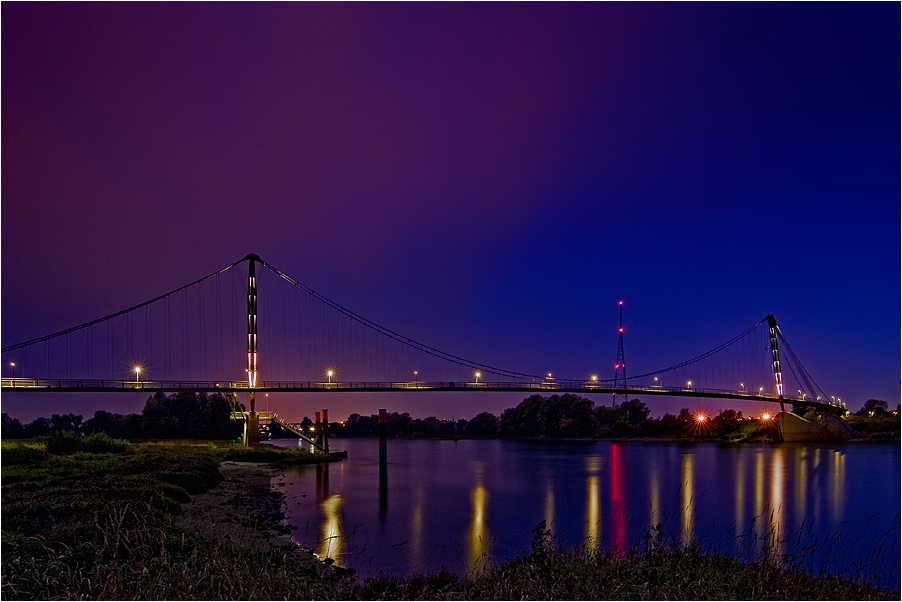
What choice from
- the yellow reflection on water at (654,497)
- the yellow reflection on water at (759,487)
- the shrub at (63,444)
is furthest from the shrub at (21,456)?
the yellow reflection on water at (759,487)

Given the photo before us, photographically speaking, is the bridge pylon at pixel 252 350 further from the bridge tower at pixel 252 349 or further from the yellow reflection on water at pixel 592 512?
the yellow reflection on water at pixel 592 512

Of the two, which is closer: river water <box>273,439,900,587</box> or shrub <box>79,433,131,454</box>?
river water <box>273,439,900,587</box>

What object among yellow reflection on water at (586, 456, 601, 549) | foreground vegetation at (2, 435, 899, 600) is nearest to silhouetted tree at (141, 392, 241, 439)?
yellow reflection on water at (586, 456, 601, 549)

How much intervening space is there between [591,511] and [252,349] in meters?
37.4

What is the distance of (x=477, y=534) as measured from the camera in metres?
21.8

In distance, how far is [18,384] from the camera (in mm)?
50625

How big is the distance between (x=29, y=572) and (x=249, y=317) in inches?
1937

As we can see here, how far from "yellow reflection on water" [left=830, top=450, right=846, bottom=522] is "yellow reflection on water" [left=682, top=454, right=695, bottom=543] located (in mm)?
5987

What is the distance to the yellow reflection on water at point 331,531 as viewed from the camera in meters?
16.5

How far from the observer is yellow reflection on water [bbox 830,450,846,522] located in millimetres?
29109

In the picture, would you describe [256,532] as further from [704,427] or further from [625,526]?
[704,427]

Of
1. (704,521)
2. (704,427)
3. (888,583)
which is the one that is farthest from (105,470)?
(704,427)

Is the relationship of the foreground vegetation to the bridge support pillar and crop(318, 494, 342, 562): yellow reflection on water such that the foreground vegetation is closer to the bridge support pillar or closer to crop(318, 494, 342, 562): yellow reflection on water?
crop(318, 494, 342, 562): yellow reflection on water

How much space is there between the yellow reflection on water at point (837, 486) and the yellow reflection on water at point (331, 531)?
21.1 metres
